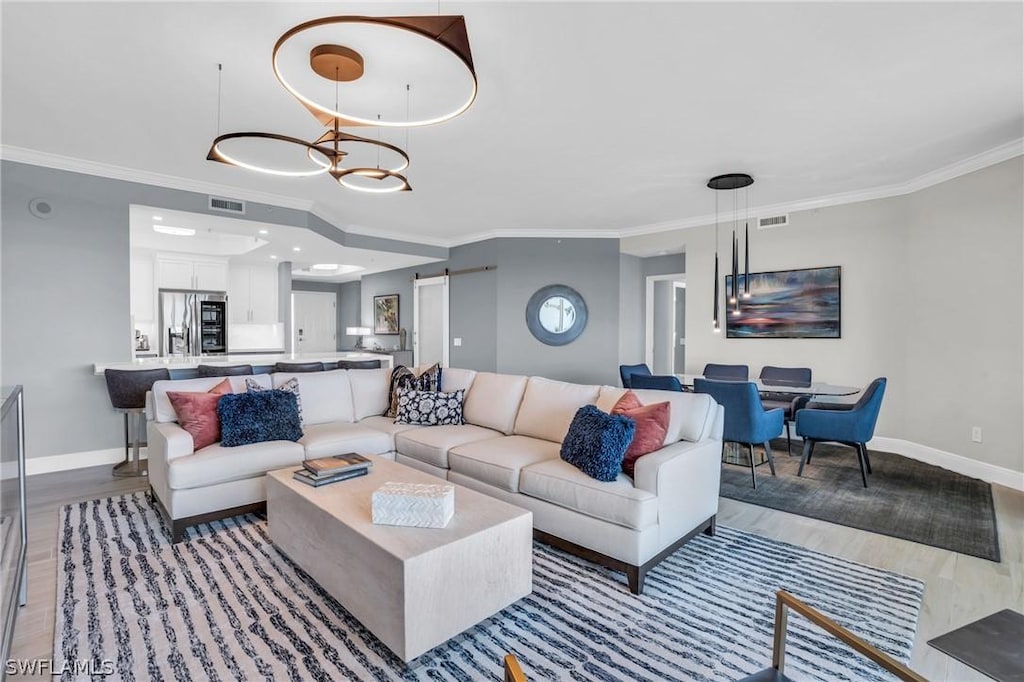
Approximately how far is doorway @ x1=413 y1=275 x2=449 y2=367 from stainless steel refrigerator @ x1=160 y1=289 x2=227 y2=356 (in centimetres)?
294

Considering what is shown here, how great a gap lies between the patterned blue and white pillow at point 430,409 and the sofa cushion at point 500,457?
589 millimetres

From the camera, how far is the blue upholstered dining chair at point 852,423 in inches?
149

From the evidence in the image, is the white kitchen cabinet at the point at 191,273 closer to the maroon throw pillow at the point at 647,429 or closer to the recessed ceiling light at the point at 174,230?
the recessed ceiling light at the point at 174,230

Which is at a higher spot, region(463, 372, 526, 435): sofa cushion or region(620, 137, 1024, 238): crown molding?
region(620, 137, 1024, 238): crown molding

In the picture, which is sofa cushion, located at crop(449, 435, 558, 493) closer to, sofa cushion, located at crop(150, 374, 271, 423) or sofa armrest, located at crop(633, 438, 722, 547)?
sofa armrest, located at crop(633, 438, 722, 547)

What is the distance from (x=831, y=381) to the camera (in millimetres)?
5312

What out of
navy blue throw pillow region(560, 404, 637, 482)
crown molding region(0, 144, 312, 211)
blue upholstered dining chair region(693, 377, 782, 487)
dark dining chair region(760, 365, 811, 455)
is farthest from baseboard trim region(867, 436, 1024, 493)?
crown molding region(0, 144, 312, 211)

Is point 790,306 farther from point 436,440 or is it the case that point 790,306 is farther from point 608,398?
point 436,440

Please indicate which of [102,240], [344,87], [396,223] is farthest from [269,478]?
[396,223]

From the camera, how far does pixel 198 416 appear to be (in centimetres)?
316

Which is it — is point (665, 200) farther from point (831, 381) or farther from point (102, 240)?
point (102, 240)

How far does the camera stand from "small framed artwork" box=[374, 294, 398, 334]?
9367mm

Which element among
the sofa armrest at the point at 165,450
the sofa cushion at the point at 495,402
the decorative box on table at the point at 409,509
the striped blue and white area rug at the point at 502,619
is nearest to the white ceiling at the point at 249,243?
the sofa armrest at the point at 165,450

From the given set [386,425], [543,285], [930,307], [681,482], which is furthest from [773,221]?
[386,425]
